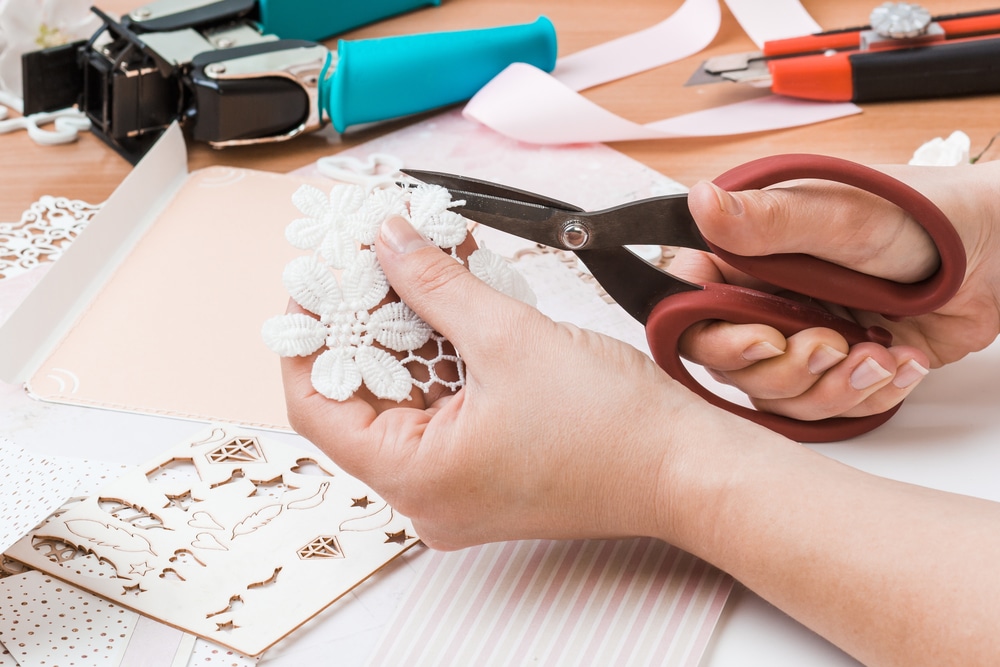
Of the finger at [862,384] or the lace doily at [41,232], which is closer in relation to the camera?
the finger at [862,384]

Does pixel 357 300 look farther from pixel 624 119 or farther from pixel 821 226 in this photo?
pixel 624 119

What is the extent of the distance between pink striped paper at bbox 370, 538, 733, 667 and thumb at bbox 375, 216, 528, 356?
0.49ft

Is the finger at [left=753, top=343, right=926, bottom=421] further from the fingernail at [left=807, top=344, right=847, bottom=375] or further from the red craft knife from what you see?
the red craft knife

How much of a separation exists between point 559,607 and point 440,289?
0.20 m

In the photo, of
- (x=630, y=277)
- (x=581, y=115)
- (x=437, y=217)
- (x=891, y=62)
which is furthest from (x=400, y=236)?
(x=891, y=62)

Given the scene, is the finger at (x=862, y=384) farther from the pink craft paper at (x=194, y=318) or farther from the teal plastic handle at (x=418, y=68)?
the teal plastic handle at (x=418, y=68)

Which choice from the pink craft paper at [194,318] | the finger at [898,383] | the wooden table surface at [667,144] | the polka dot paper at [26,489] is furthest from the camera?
the wooden table surface at [667,144]

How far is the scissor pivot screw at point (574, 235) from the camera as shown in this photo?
1.91 feet

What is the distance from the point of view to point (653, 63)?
1167 mm

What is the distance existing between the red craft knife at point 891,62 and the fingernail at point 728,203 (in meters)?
0.55

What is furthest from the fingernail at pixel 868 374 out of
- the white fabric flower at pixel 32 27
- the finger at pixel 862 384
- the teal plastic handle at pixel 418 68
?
the white fabric flower at pixel 32 27

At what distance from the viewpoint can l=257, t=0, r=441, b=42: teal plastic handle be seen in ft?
3.74

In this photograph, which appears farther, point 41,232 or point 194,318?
point 41,232

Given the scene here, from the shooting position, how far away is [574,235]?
1.92 feet
